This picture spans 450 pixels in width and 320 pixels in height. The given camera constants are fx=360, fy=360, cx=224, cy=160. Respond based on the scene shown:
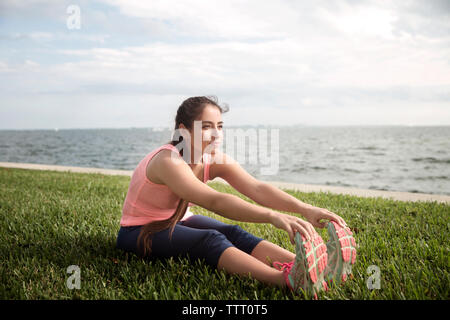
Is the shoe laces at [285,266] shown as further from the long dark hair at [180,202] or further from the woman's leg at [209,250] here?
the long dark hair at [180,202]

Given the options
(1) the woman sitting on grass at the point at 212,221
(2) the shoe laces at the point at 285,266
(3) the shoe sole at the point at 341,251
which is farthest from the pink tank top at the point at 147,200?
(3) the shoe sole at the point at 341,251

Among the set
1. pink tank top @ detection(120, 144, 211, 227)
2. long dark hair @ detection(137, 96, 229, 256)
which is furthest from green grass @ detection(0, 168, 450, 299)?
pink tank top @ detection(120, 144, 211, 227)

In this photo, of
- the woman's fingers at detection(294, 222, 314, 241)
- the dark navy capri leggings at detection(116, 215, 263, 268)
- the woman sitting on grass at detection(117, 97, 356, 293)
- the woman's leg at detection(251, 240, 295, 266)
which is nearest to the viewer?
the woman's fingers at detection(294, 222, 314, 241)

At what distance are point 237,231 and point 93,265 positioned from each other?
1.03m

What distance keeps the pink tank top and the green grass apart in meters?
0.30

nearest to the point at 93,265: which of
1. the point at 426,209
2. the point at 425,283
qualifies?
the point at 425,283

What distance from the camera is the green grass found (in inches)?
80.2

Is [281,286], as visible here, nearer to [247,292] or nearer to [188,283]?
[247,292]

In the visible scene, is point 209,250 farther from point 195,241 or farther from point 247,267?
point 247,267

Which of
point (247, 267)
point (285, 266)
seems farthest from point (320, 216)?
point (247, 267)

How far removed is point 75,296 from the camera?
203 cm

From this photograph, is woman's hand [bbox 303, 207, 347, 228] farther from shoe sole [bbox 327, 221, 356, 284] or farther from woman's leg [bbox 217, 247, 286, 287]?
woman's leg [bbox 217, 247, 286, 287]

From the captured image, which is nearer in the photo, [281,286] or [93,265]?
[281,286]

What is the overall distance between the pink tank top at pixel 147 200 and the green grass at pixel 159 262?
302mm
